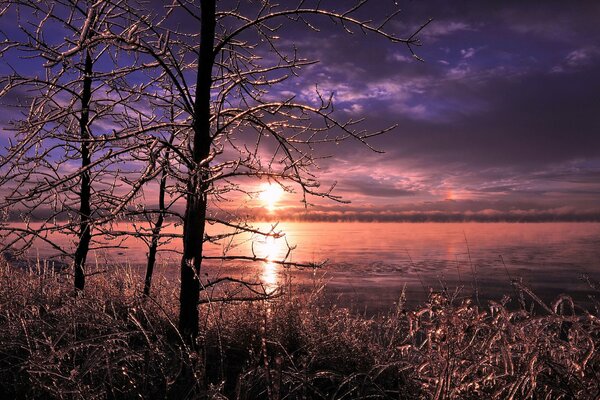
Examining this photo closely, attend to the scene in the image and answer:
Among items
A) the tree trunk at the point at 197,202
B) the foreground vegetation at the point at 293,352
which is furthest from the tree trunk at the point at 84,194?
the tree trunk at the point at 197,202

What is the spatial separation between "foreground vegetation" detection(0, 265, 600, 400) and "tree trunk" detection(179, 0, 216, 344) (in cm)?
35

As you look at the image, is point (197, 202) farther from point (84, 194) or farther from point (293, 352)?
point (84, 194)

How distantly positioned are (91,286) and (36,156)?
11.4 ft

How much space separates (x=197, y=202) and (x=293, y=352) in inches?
64.6

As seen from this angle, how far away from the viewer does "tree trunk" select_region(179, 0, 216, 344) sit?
483 centimetres

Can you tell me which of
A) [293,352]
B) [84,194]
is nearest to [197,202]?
[293,352]

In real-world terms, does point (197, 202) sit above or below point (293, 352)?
above

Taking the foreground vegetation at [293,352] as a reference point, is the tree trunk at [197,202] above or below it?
above

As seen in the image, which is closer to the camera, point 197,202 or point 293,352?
point 293,352

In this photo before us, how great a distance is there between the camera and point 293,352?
15.0 ft

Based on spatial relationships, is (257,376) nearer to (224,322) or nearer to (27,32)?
(224,322)

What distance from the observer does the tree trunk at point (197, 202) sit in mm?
4828

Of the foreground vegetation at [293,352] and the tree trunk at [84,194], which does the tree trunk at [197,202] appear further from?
the tree trunk at [84,194]

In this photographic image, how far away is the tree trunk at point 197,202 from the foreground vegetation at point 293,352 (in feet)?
1.16
